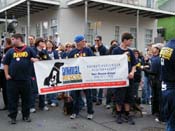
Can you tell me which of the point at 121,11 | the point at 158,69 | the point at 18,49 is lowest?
the point at 158,69

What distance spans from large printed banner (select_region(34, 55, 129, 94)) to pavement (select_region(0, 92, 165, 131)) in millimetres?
708

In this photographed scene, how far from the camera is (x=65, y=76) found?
8.22 metres

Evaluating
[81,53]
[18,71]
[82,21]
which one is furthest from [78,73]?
[82,21]

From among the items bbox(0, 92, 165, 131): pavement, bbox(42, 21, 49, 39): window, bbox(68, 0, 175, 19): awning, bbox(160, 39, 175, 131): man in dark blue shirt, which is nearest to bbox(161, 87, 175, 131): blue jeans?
bbox(160, 39, 175, 131): man in dark blue shirt

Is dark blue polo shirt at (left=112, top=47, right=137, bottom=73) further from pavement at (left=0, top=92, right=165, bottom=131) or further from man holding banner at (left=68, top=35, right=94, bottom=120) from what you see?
pavement at (left=0, top=92, right=165, bottom=131)

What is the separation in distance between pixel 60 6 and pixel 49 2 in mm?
944

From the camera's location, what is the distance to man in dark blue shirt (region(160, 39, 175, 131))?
462 cm

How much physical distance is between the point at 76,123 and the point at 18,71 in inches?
68.9

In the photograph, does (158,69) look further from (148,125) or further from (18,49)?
(18,49)

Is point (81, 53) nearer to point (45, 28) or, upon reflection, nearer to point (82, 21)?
point (82, 21)

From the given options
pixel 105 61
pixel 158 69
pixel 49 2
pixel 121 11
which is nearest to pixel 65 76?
pixel 105 61

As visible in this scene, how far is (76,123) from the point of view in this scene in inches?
300

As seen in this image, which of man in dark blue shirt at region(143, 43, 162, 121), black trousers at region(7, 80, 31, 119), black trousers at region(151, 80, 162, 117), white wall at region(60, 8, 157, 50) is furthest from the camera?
white wall at region(60, 8, 157, 50)

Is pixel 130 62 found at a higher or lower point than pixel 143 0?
lower
